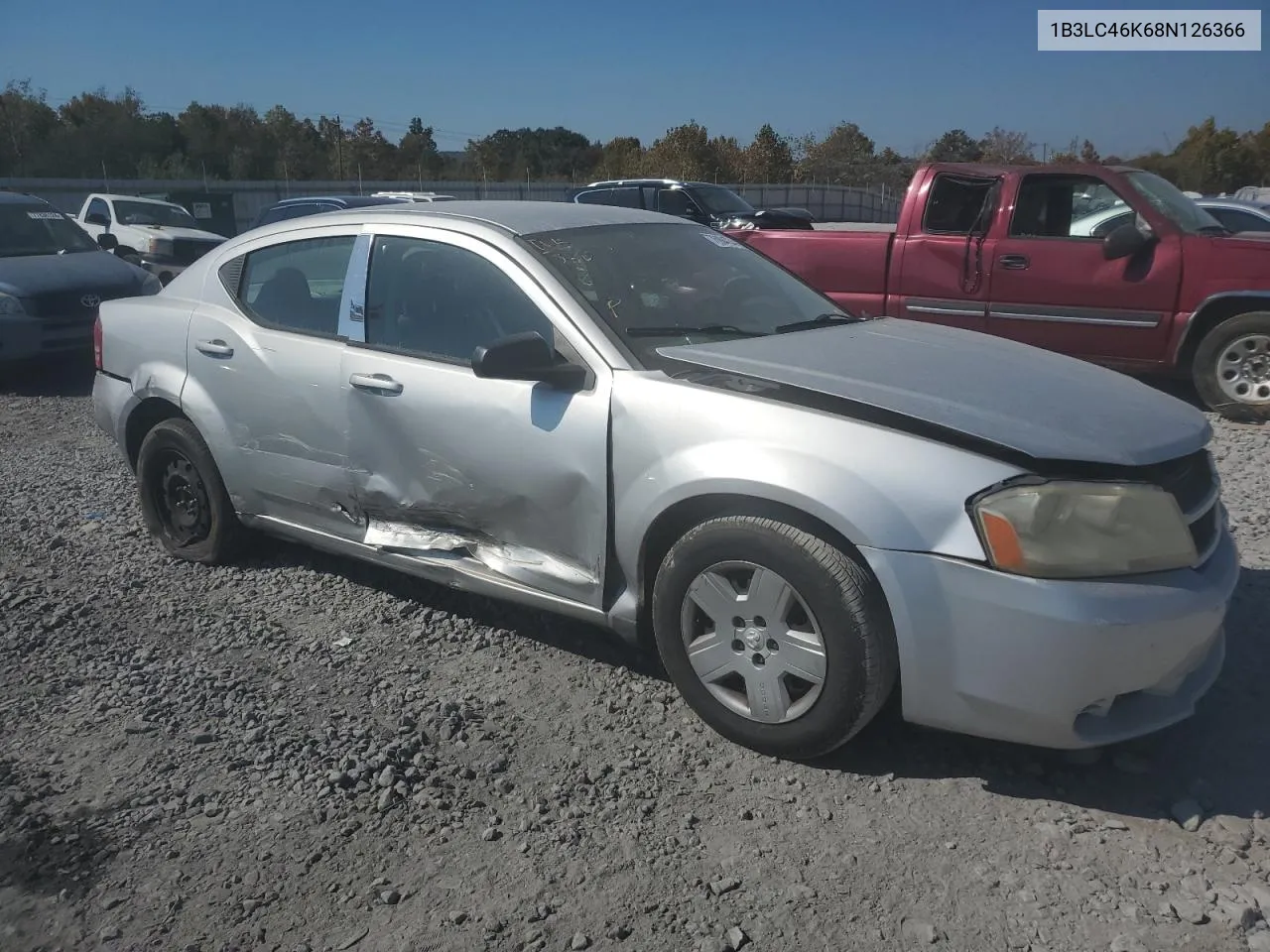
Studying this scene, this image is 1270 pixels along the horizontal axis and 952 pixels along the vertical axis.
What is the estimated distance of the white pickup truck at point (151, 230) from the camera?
52.4ft

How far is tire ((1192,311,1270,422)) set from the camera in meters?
7.39

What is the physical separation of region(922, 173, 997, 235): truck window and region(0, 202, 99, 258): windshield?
26.3 feet

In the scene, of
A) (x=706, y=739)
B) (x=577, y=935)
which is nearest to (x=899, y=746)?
(x=706, y=739)

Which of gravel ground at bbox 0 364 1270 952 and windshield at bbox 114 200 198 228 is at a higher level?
windshield at bbox 114 200 198 228

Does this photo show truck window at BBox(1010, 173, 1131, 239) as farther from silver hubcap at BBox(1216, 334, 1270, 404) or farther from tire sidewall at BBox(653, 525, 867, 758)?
tire sidewall at BBox(653, 525, 867, 758)

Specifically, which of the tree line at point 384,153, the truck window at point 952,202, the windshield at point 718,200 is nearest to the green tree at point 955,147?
the tree line at point 384,153

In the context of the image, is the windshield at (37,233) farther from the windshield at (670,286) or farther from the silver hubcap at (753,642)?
the silver hubcap at (753,642)

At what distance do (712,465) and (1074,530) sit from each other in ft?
3.26

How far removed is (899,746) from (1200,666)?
2.93ft

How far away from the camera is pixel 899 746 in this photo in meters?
3.30

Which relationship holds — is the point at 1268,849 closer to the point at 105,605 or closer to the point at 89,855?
the point at 89,855

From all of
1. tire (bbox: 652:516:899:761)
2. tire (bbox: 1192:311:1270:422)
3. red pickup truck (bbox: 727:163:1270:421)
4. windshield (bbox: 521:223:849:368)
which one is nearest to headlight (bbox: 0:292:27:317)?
red pickup truck (bbox: 727:163:1270:421)

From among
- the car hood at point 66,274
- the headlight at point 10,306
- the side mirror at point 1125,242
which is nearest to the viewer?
the side mirror at point 1125,242

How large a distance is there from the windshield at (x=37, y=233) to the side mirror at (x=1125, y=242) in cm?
926
